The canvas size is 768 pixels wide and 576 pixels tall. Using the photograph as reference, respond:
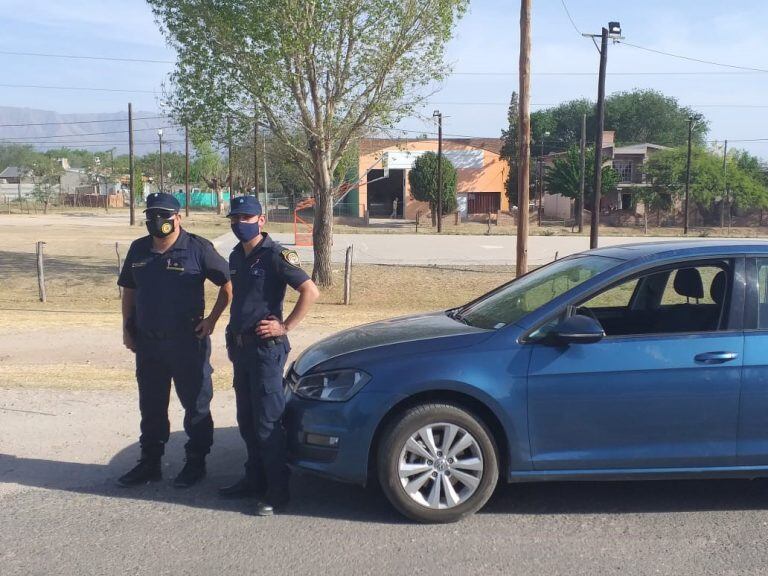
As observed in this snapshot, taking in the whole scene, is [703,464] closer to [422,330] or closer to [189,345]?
[422,330]

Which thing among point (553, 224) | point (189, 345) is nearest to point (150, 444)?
point (189, 345)

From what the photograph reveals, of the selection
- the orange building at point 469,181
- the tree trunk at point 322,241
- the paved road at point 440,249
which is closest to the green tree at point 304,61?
the tree trunk at point 322,241

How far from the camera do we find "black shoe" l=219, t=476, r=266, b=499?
192 inches

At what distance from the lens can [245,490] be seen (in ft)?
16.0

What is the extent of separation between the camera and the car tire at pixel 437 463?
443cm

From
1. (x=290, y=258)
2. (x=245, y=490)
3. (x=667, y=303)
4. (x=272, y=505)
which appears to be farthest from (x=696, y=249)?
(x=245, y=490)

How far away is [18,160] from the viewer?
502 ft

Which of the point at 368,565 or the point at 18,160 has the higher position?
the point at 18,160

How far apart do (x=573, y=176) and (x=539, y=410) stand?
57952 mm

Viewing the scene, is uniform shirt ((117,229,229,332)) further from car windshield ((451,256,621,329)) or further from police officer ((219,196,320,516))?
car windshield ((451,256,621,329))

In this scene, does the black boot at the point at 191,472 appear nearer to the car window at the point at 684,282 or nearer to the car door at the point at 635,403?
the car door at the point at 635,403

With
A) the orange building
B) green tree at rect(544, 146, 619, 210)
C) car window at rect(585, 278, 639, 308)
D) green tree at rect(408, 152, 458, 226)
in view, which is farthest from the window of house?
car window at rect(585, 278, 639, 308)

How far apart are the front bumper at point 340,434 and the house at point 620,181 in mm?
62003

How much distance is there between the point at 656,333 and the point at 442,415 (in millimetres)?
1320
